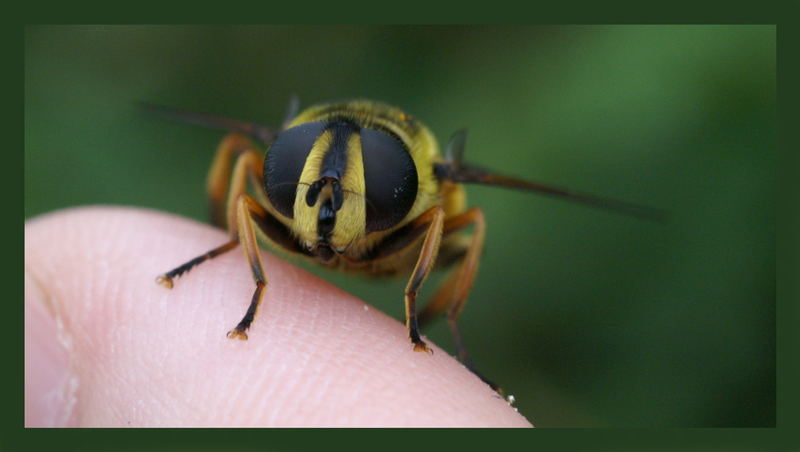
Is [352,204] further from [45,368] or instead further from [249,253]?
[45,368]

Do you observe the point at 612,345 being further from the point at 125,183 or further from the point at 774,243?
the point at 125,183

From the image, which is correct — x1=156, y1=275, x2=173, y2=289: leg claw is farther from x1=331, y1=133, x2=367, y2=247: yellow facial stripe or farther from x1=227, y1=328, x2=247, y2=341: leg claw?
x1=331, y1=133, x2=367, y2=247: yellow facial stripe

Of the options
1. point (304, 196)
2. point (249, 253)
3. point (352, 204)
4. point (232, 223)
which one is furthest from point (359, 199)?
point (232, 223)

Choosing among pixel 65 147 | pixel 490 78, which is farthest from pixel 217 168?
pixel 490 78

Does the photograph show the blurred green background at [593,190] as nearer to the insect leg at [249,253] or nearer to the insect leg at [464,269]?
the insect leg at [464,269]

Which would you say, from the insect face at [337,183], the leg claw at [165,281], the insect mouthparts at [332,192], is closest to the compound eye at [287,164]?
the insect face at [337,183]

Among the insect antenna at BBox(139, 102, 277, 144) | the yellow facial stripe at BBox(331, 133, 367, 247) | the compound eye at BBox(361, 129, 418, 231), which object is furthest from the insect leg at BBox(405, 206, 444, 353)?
the insect antenna at BBox(139, 102, 277, 144)
